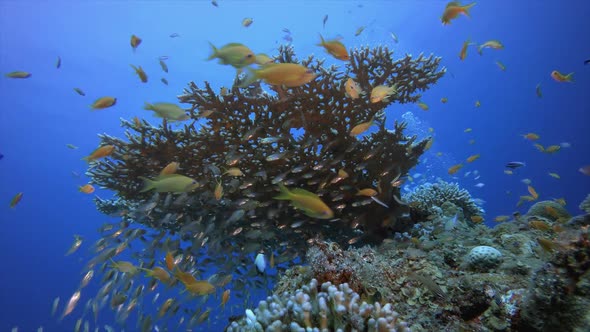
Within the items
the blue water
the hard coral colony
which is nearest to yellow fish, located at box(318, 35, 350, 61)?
the hard coral colony

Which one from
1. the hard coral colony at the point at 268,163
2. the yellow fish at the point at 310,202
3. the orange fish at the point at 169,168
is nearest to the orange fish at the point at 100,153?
the hard coral colony at the point at 268,163

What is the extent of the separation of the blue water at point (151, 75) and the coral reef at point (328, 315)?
34.5m

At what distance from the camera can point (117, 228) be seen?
20.7ft

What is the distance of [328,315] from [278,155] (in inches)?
122

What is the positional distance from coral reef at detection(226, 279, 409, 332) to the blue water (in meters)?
34.5

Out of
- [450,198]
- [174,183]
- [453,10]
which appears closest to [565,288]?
[174,183]

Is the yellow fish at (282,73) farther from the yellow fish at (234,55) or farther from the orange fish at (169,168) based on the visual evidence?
the orange fish at (169,168)

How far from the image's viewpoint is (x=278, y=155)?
5.25m

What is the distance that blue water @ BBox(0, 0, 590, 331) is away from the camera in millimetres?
39531

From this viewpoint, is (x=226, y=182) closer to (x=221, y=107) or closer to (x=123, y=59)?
(x=221, y=107)

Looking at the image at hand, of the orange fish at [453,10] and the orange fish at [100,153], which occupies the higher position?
the orange fish at [453,10]

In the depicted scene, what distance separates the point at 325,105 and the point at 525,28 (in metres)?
68.7

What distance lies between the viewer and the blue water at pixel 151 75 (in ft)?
130

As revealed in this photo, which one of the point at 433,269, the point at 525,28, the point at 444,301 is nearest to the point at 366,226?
the point at 433,269
